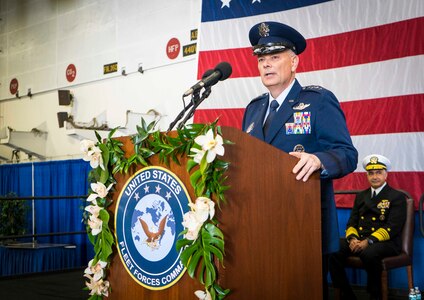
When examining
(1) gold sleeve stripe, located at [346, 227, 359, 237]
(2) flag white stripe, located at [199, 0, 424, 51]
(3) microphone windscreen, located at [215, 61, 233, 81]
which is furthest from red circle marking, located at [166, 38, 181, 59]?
(3) microphone windscreen, located at [215, 61, 233, 81]

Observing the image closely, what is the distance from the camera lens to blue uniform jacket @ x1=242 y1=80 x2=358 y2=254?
157cm

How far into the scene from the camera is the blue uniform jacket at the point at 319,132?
157 centimetres

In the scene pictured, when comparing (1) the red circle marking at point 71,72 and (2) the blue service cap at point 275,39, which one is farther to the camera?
(1) the red circle marking at point 71,72

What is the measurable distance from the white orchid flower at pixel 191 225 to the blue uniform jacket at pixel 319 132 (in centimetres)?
50

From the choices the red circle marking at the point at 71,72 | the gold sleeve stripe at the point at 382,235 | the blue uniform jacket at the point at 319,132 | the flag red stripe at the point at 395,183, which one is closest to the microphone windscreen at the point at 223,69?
the blue uniform jacket at the point at 319,132

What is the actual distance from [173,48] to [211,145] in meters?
6.13

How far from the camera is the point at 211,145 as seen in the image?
118 centimetres

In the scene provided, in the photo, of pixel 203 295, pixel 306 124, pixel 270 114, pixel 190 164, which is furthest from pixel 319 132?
pixel 203 295

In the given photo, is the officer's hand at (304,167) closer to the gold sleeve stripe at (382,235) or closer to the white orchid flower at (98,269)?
the white orchid flower at (98,269)

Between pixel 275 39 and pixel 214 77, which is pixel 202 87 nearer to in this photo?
pixel 214 77

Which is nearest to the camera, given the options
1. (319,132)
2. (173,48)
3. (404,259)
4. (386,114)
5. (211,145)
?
(211,145)

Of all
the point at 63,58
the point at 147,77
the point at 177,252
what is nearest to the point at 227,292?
the point at 177,252

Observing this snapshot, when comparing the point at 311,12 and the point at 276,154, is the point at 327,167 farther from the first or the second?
the point at 311,12

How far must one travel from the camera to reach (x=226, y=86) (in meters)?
5.16
